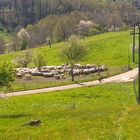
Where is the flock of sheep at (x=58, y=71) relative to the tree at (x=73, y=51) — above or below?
below

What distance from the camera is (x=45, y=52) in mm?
156750

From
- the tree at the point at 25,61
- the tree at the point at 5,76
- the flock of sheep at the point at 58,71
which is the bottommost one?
the tree at the point at 25,61

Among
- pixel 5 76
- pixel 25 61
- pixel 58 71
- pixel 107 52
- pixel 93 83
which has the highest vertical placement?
pixel 5 76

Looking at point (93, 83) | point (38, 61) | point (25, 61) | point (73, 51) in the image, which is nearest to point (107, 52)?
point (25, 61)

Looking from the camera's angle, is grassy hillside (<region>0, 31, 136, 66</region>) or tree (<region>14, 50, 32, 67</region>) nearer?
grassy hillside (<region>0, 31, 136, 66</region>)

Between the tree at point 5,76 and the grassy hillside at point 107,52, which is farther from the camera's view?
the grassy hillside at point 107,52

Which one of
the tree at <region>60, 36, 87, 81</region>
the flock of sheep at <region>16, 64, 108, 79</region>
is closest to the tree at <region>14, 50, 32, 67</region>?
the flock of sheep at <region>16, 64, 108, 79</region>

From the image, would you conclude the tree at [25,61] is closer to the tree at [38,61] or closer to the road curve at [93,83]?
A: the tree at [38,61]

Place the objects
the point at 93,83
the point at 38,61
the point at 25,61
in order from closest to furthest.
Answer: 1. the point at 93,83
2. the point at 38,61
3. the point at 25,61

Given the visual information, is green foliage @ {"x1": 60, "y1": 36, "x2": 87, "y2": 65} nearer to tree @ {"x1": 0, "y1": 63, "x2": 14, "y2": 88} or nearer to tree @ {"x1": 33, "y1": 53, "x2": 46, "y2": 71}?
tree @ {"x1": 33, "y1": 53, "x2": 46, "y2": 71}

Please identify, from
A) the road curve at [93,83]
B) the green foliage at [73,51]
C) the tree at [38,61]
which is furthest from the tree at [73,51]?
the tree at [38,61]

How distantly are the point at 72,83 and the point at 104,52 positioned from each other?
54.2 meters

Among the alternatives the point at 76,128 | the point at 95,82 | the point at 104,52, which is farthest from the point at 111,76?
the point at 76,128

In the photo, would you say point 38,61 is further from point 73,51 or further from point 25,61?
A: point 73,51
